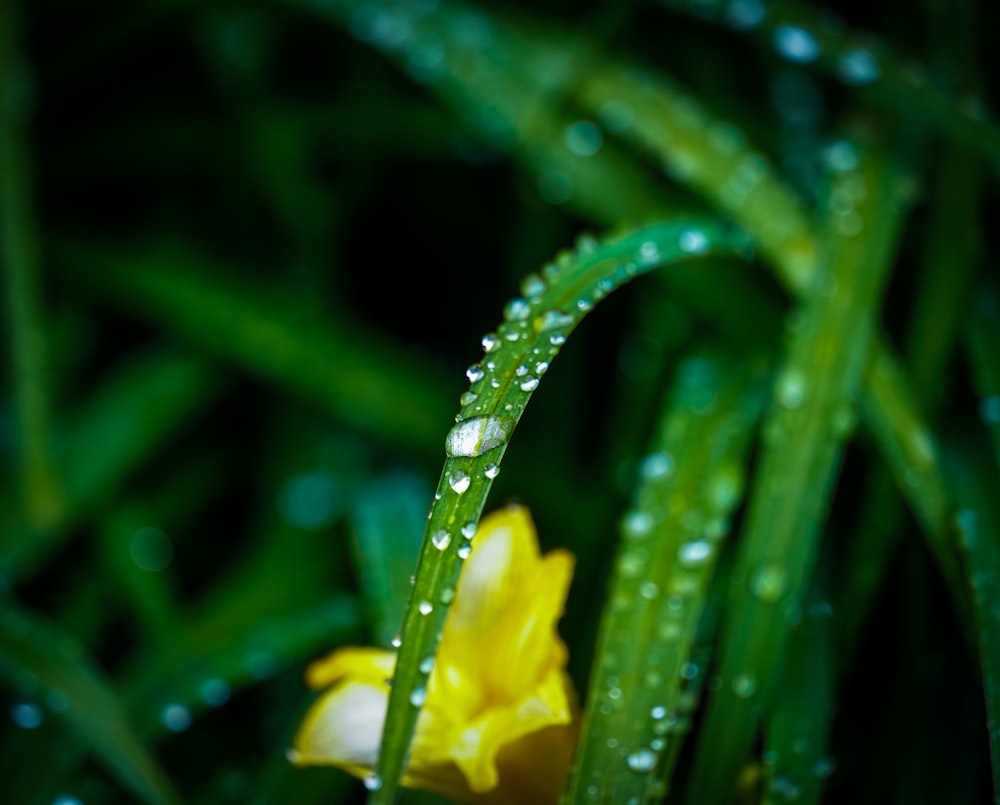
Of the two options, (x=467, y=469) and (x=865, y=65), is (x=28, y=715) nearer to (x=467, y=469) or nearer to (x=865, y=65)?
(x=467, y=469)

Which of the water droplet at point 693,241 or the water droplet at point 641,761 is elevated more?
the water droplet at point 693,241

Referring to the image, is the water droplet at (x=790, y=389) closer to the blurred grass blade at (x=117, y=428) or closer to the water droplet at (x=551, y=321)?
the water droplet at (x=551, y=321)

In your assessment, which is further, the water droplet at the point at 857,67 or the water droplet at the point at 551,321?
the water droplet at the point at 857,67

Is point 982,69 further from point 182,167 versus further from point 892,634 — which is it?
point 182,167

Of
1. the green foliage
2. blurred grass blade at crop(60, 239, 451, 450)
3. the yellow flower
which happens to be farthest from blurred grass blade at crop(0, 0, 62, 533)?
the yellow flower

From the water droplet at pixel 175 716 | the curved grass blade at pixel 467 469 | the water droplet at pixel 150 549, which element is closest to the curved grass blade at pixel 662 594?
the curved grass blade at pixel 467 469

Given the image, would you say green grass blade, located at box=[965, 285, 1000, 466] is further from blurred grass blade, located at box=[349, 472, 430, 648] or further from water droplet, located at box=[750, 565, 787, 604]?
blurred grass blade, located at box=[349, 472, 430, 648]

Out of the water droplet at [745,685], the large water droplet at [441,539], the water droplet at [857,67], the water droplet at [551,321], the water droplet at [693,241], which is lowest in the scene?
the large water droplet at [441,539]
